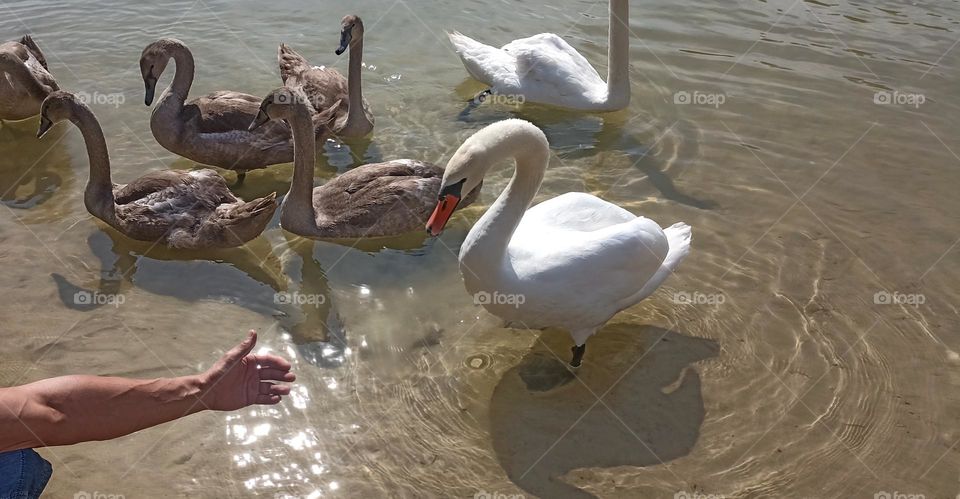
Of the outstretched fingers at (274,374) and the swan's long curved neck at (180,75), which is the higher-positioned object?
the outstretched fingers at (274,374)

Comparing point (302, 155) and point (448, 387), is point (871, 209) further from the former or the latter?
point (302, 155)

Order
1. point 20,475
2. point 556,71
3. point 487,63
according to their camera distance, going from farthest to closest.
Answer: point 487,63
point 556,71
point 20,475

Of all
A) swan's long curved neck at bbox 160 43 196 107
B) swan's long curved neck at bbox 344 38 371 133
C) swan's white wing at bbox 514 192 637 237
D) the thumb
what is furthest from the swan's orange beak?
swan's long curved neck at bbox 160 43 196 107

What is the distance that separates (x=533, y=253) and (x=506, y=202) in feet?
1.16

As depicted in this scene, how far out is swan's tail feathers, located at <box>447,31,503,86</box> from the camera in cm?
909

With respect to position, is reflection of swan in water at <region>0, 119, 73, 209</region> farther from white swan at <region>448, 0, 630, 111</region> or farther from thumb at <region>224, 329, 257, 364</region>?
thumb at <region>224, 329, 257, 364</region>

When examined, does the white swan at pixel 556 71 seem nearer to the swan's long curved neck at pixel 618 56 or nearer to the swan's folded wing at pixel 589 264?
the swan's long curved neck at pixel 618 56

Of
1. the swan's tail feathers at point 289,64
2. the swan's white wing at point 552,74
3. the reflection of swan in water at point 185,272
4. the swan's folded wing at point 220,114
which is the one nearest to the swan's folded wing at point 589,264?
the reflection of swan in water at point 185,272

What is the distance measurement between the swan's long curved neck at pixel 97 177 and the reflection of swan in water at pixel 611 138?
11.7 ft

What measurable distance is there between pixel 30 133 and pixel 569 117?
18.2ft

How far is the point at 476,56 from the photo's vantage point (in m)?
9.22

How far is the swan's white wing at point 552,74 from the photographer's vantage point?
8.63m

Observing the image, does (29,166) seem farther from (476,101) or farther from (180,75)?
(476,101)

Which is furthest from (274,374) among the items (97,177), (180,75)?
(180,75)
